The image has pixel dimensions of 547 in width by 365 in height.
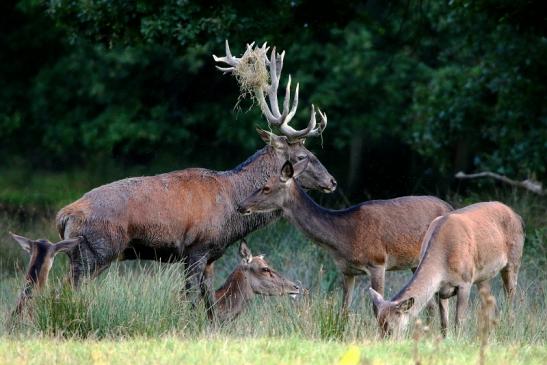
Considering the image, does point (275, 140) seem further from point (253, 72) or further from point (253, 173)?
point (253, 72)

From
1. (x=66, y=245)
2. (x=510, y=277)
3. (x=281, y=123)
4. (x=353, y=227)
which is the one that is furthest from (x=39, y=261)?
(x=510, y=277)

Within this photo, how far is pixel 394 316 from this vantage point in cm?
911

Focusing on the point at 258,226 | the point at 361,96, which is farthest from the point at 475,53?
the point at 258,226

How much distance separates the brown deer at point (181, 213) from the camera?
11.0 m

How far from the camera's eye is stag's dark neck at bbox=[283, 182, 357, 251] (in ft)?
37.4

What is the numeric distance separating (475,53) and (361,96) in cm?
402

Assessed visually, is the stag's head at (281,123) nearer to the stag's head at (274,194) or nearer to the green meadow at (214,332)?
the stag's head at (274,194)

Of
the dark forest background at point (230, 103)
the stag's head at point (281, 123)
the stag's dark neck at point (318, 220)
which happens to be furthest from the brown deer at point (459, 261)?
the dark forest background at point (230, 103)

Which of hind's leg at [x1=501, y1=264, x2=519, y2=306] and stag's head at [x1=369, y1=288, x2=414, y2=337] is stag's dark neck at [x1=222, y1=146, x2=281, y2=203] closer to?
hind's leg at [x1=501, y1=264, x2=519, y2=306]

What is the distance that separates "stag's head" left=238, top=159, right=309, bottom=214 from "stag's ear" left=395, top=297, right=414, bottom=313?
2.66 m

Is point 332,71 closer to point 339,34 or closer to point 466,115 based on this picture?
point 339,34

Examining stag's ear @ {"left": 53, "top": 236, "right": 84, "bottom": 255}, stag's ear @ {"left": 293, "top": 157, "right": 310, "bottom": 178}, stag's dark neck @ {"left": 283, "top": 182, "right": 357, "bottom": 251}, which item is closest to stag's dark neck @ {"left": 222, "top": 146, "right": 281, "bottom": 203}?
stag's ear @ {"left": 293, "top": 157, "right": 310, "bottom": 178}

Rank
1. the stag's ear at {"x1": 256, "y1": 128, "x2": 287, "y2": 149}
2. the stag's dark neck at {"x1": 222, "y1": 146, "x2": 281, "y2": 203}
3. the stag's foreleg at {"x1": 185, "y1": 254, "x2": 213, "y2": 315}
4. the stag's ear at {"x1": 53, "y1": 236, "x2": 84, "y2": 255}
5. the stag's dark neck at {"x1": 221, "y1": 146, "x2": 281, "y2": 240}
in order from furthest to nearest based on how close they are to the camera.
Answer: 1. the stag's ear at {"x1": 256, "y1": 128, "x2": 287, "y2": 149}
2. the stag's dark neck at {"x1": 222, "y1": 146, "x2": 281, "y2": 203}
3. the stag's dark neck at {"x1": 221, "y1": 146, "x2": 281, "y2": 240}
4. the stag's foreleg at {"x1": 185, "y1": 254, "x2": 213, "y2": 315}
5. the stag's ear at {"x1": 53, "y1": 236, "x2": 84, "y2": 255}

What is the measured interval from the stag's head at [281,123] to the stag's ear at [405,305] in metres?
3.29
